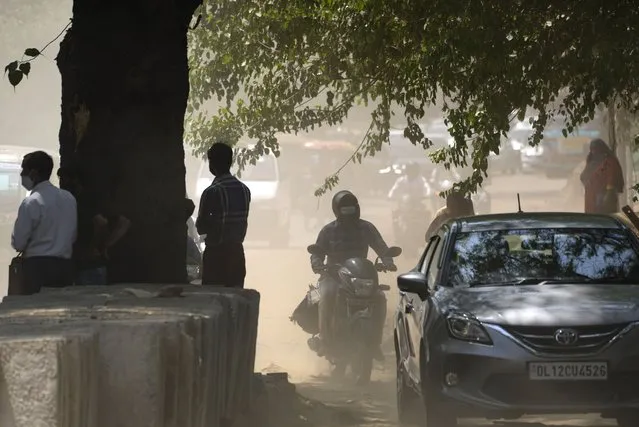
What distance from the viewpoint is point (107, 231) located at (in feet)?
35.7

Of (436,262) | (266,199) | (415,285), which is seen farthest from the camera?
(266,199)

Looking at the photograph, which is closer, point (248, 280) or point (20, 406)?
point (20, 406)

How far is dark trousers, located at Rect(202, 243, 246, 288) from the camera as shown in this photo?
1138 centimetres

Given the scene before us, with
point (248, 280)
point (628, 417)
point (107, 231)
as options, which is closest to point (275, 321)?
point (248, 280)

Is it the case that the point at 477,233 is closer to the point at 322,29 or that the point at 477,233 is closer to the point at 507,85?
the point at 507,85

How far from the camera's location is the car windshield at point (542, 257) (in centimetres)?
973

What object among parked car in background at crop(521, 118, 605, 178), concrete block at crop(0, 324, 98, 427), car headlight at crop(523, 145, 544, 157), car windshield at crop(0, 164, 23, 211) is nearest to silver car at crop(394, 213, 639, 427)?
concrete block at crop(0, 324, 98, 427)

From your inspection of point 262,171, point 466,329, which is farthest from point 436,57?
point 262,171

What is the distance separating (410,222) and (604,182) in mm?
11330

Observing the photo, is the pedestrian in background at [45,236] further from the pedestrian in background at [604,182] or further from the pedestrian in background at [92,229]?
the pedestrian in background at [604,182]

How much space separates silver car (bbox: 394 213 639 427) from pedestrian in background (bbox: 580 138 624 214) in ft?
26.9

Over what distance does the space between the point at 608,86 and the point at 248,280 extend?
48.4ft

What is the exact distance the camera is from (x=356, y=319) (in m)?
13.6

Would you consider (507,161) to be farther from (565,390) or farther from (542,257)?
(565,390)
